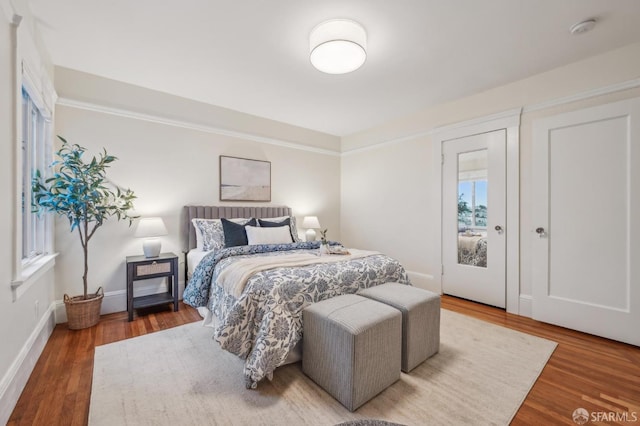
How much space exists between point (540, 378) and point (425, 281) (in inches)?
82.6

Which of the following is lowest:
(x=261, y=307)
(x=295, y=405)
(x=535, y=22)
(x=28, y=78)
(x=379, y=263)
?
(x=295, y=405)

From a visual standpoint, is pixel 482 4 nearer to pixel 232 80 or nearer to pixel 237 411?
pixel 232 80

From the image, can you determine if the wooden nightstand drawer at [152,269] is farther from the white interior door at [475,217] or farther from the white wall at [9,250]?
the white interior door at [475,217]

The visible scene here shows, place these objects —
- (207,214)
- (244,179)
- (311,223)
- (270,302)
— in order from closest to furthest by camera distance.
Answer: (270,302) → (207,214) → (244,179) → (311,223)

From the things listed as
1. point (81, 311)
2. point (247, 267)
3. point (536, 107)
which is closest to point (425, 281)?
point (536, 107)

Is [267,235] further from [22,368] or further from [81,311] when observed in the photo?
[22,368]

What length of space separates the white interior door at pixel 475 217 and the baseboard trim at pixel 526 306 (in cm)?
18

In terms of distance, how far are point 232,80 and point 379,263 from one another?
2.55m

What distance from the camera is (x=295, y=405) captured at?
1643 mm

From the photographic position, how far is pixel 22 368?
5.87ft

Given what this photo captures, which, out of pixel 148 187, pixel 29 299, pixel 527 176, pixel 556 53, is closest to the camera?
pixel 29 299

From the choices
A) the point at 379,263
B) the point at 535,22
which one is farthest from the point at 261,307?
the point at 535,22

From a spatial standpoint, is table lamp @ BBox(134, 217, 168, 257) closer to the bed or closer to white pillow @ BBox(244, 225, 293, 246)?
the bed

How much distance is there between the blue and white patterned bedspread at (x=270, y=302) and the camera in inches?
70.7
